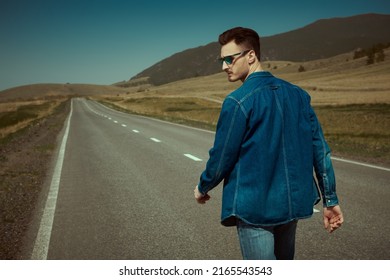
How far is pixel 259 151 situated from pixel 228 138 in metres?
0.17

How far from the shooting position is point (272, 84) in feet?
6.44

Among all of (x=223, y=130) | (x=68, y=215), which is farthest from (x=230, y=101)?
(x=68, y=215)

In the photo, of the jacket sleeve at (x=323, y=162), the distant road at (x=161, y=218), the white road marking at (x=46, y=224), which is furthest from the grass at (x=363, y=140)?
the jacket sleeve at (x=323, y=162)

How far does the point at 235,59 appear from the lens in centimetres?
→ 205

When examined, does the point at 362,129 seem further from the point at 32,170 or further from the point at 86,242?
the point at 86,242

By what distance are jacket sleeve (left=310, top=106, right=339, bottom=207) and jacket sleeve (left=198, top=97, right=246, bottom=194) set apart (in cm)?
50

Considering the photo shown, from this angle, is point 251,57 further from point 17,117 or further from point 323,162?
point 17,117

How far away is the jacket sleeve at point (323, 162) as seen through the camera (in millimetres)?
2123

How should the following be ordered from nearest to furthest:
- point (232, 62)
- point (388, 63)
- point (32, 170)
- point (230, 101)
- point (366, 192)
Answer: point (230, 101), point (232, 62), point (366, 192), point (32, 170), point (388, 63)

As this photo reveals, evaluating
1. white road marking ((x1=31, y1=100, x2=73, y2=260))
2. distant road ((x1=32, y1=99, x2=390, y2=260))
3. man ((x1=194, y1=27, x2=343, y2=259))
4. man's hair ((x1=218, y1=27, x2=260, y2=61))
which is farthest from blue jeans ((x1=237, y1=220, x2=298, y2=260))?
white road marking ((x1=31, y1=100, x2=73, y2=260))

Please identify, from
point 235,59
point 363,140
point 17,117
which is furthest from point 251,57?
point 17,117

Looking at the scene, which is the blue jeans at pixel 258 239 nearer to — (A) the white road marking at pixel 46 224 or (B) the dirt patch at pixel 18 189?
(A) the white road marking at pixel 46 224
